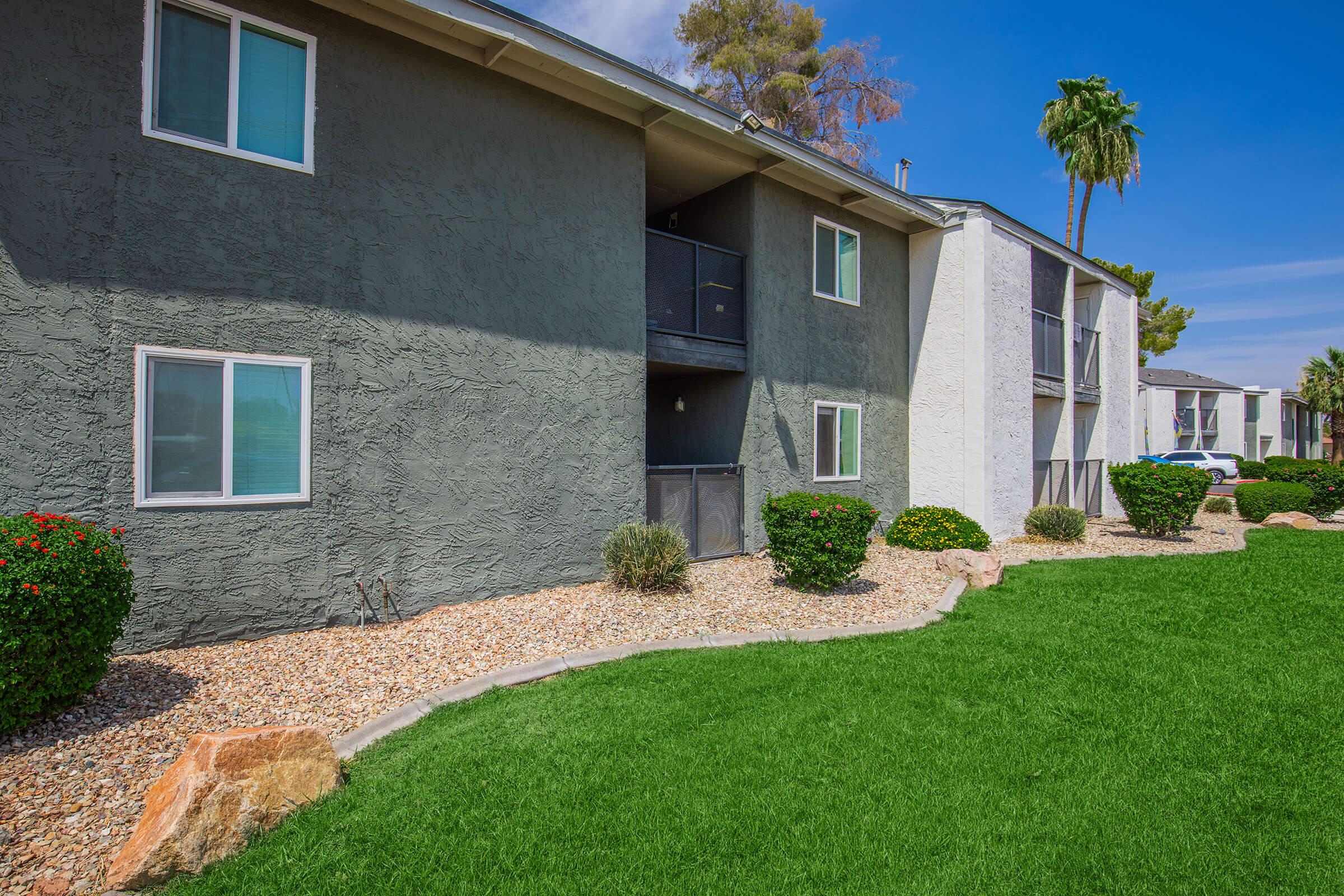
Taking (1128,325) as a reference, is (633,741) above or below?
below

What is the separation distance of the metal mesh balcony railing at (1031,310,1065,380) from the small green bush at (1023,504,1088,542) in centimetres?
347

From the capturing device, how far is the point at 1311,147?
22.1 m

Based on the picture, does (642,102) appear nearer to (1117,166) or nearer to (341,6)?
(341,6)

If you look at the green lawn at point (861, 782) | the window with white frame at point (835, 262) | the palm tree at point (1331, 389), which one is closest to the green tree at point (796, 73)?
the window with white frame at point (835, 262)

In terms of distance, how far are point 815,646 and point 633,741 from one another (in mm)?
2621

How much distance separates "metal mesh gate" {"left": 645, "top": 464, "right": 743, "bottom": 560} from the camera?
32.1ft

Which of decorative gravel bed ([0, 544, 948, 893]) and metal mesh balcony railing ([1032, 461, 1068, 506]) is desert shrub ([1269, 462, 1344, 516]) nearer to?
metal mesh balcony railing ([1032, 461, 1068, 506])

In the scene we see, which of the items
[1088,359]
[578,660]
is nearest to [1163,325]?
[1088,359]

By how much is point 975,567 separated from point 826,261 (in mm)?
5971

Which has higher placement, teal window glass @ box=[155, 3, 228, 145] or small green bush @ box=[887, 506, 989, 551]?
teal window glass @ box=[155, 3, 228, 145]

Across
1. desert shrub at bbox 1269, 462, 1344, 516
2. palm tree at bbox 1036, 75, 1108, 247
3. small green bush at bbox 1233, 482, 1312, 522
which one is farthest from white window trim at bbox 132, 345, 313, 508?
palm tree at bbox 1036, 75, 1108, 247

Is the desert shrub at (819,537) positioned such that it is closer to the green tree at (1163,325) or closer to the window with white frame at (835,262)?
the window with white frame at (835,262)

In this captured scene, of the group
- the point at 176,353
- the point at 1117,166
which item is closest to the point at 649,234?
the point at 176,353

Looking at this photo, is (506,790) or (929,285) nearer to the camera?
(506,790)
